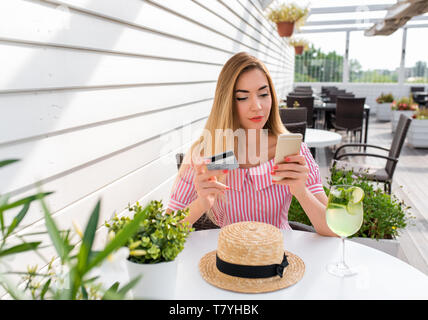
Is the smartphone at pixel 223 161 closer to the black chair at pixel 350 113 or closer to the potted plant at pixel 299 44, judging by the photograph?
the black chair at pixel 350 113

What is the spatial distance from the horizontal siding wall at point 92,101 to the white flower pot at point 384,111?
1030cm

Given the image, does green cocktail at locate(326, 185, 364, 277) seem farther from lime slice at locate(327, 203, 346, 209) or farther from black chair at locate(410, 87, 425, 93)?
black chair at locate(410, 87, 425, 93)

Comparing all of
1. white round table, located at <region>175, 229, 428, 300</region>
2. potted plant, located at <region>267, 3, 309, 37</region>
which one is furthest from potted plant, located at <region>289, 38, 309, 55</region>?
white round table, located at <region>175, 229, 428, 300</region>

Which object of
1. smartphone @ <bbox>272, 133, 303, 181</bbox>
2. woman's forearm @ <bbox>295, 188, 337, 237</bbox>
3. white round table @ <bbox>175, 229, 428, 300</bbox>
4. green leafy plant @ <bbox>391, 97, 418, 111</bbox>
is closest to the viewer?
white round table @ <bbox>175, 229, 428, 300</bbox>

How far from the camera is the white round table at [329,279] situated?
3.11ft

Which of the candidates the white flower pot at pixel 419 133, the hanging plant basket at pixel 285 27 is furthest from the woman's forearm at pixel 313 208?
the white flower pot at pixel 419 133

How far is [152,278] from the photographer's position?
2.66 feet

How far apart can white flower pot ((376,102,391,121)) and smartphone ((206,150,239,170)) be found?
11532 mm

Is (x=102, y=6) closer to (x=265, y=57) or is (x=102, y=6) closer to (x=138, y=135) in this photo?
(x=138, y=135)

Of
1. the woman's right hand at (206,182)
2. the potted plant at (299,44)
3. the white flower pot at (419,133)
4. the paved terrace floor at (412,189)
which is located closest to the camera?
the woman's right hand at (206,182)

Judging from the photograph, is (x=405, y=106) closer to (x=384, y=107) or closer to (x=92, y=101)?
(x=384, y=107)

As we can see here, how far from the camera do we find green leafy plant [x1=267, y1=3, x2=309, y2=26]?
19.9 ft

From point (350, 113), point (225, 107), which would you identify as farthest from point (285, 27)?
→ point (225, 107)
